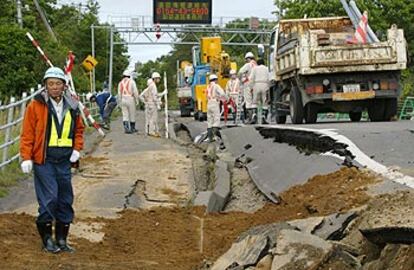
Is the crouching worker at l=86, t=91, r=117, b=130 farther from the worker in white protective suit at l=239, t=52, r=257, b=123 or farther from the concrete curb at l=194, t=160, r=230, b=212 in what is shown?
the concrete curb at l=194, t=160, r=230, b=212

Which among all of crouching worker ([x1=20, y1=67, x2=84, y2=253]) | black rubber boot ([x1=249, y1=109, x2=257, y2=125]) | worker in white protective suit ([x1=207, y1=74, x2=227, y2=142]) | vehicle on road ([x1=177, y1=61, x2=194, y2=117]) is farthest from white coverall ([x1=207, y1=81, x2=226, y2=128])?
vehicle on road ([x1=177, y1=61, x2=194, y2=117])

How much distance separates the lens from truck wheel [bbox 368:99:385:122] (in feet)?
62.3

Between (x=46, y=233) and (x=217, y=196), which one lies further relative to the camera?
(x=217, y=196)

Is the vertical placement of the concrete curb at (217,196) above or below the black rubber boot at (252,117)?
below

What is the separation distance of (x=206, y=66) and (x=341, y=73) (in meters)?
15.1

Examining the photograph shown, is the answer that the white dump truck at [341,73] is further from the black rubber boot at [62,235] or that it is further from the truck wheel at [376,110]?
the black rubber boot at [62,235]

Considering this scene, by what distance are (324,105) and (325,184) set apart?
10.0 meters

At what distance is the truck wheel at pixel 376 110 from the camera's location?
19.0 meters

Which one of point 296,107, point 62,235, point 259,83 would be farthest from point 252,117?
point 62,235

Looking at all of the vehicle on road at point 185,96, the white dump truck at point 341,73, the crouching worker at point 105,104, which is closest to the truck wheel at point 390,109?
the white dump truck at point 341,73

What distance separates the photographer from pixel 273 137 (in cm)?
1445

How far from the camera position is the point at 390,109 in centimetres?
1891

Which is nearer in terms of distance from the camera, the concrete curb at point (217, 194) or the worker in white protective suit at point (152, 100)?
the concrete curb at point (217, 194)

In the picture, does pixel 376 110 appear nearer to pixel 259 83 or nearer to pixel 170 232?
pixel 259 83
